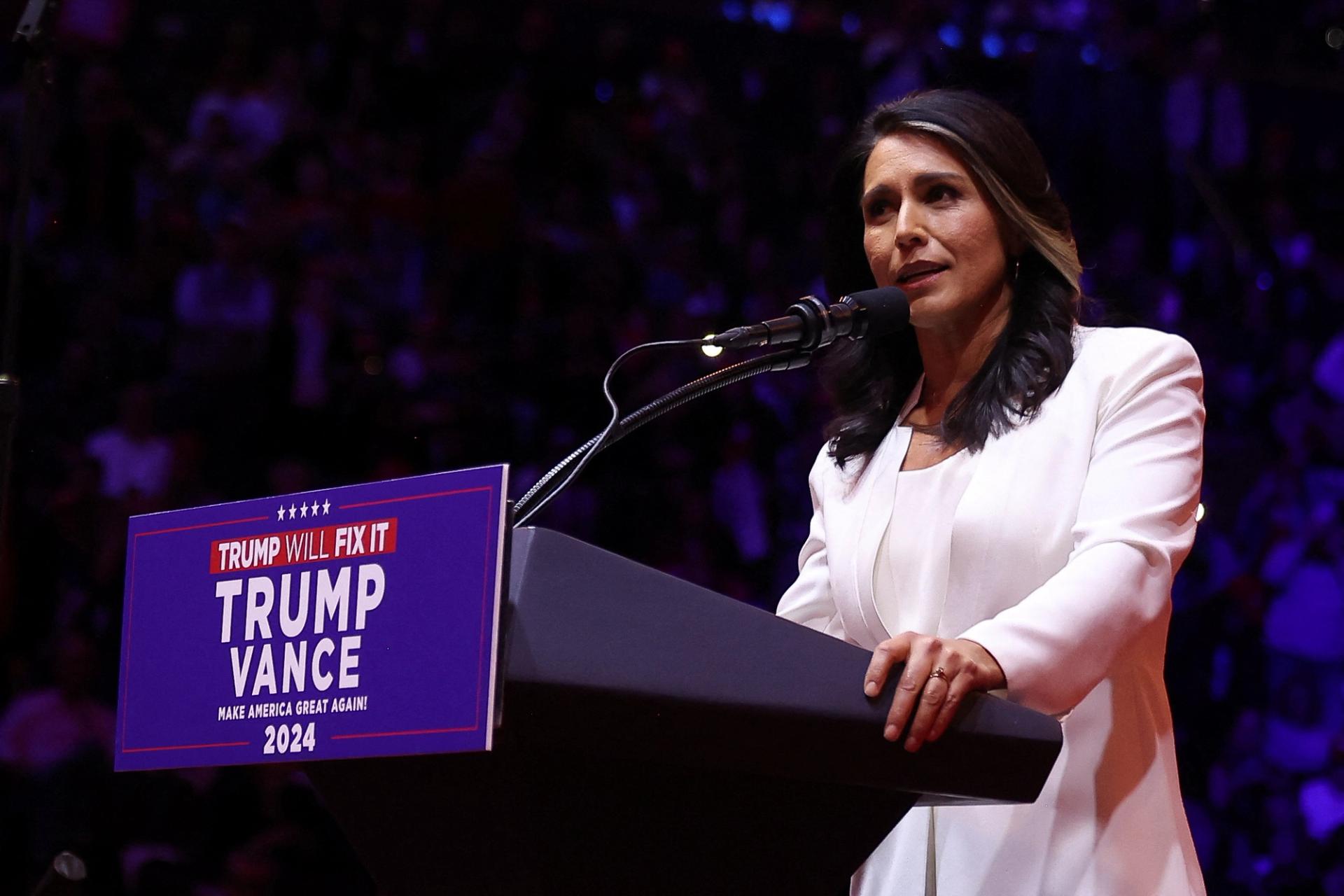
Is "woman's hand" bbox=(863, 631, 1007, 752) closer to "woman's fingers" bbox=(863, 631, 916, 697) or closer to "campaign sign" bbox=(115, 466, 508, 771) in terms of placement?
"woman's fingers" bbox=(863, 631, 916, 697)

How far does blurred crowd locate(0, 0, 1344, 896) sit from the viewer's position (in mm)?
4500

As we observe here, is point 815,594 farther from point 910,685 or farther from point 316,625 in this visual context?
point 316,625

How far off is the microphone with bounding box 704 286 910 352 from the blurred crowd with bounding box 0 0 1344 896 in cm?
310

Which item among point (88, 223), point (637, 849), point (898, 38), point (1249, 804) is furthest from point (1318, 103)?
point (637, 849)

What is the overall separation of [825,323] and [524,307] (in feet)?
14.4

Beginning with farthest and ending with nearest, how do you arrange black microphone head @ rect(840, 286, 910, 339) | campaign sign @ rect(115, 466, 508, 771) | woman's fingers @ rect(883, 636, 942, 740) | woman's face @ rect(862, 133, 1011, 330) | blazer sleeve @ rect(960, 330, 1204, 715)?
1. woman's face @ rect(862, 133, 1011, 330)
2. black microphone head @ rect(840, 286, 910, 339)
3. blazer sleeve @ rect(960, 330, 1204, 715)
4. woman's fingers @ rect(883, 636, 942, 740)
5. campaign sign @ rect(115, 466, 508, 771)

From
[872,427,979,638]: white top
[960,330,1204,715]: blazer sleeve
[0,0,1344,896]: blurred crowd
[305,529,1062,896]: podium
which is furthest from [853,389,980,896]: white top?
[0,0,1344,896]: blurred crowd

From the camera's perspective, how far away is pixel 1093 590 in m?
1.38

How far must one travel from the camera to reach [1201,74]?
7.52 m

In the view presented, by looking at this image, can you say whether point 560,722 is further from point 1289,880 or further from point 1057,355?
point 1289,880

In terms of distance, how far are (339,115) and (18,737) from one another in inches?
108

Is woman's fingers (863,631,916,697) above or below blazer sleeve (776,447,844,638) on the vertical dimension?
below

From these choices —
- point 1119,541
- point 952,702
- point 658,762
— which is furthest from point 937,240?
point 658,762

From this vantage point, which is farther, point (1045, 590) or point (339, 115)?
point (339, 115)
